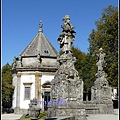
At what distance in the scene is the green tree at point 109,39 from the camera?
30.6 metres

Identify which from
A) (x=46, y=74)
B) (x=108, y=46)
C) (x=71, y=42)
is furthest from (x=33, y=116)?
(x=46, y=74)

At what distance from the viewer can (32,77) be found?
3672 centimetres

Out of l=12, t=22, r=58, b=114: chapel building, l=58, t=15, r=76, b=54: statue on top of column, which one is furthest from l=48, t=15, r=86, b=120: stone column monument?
l=12, t=22, r=58, b=114: chapel building

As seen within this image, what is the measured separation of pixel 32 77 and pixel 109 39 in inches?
472

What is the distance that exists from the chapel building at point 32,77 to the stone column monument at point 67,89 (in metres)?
22.0

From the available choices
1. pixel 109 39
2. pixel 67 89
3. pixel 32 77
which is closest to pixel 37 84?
pixel 32 77

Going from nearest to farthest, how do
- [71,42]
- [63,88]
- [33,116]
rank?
[33,116] → [63,88] → [71,42]

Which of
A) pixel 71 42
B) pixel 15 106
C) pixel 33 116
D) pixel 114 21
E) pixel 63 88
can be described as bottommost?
pixel 15 106

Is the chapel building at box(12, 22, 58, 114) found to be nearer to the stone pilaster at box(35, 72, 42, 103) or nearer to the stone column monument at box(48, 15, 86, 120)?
the stone pilaster at box(35, 72, 42, 103)

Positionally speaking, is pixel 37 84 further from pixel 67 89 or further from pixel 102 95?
pixel 67 89

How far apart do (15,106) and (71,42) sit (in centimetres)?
2500

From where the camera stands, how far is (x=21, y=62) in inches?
1497

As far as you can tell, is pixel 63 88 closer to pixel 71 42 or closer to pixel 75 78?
pixel 75 78

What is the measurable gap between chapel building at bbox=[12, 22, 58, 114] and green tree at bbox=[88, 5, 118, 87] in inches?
267
